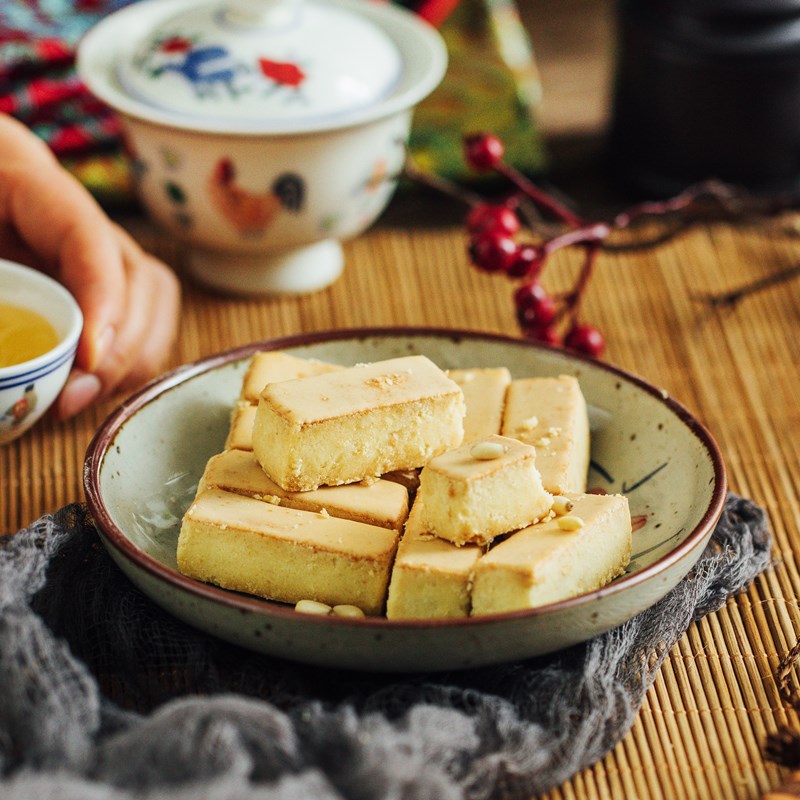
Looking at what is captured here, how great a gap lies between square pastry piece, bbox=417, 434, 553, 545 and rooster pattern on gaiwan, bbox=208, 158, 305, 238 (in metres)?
0.87

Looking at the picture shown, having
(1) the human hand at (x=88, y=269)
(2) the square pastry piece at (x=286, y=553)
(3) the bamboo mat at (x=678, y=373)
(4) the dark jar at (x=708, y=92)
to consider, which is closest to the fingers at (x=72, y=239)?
(1) the human hand at (x=88, y=269)

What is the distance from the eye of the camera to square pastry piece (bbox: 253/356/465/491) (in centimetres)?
126

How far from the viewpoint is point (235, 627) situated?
1.12 m

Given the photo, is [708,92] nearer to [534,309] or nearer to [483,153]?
[483,153]

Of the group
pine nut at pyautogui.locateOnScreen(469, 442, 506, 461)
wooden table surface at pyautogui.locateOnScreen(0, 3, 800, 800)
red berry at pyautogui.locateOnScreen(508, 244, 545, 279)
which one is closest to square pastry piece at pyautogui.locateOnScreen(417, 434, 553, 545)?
pine nut at pyautogui.locateOnScreen(469, 442, 506, 461)

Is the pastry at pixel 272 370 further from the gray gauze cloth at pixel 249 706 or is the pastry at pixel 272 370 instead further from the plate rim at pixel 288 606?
the gray gauze cloth at pixel 249 706

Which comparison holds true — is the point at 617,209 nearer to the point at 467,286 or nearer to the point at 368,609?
the point at 467,286

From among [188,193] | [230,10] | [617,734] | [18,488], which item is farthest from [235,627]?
[230,10]

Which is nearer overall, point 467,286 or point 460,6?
point 467,286

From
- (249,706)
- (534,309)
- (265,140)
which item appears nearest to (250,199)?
(265,140)

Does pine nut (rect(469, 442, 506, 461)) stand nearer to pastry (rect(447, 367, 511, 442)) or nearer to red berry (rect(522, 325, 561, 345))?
pastry (rect(447, 367, 511, 442))

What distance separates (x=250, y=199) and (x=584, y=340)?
611 mm

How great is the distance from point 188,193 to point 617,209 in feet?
3.52

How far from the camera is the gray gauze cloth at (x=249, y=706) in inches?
38.4
